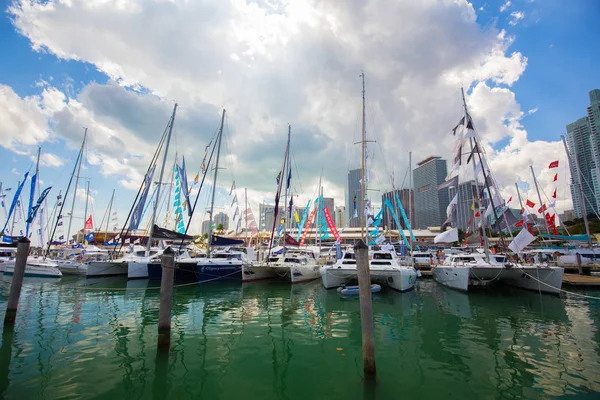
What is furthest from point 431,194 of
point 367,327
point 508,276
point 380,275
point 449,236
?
point 367,327

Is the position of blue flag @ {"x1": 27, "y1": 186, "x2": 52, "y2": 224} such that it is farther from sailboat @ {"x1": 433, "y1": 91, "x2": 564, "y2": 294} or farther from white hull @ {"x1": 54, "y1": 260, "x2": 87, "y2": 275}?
sailboat @ {"x1": 433, "y1": 91, "x2": 564, "y2": 294}

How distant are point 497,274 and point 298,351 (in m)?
17.6

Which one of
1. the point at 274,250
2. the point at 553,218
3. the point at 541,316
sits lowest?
the point at 541,316

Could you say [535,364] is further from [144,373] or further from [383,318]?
[144,373]

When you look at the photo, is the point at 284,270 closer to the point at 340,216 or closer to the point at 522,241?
→ the point at 522,241

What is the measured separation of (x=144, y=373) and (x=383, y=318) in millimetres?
10705

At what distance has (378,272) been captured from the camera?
21031 mm

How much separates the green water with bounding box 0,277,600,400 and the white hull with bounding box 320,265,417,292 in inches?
132

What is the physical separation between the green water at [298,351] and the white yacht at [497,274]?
251 cm

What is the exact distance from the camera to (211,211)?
31578 millimetres

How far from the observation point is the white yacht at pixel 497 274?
1986cm

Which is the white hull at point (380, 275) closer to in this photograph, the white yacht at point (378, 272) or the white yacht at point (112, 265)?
the white yacht at point (378, 272)

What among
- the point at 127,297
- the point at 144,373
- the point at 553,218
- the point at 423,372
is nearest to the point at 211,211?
the point at 127,297

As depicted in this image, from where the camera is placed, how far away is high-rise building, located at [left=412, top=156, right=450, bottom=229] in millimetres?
66000
